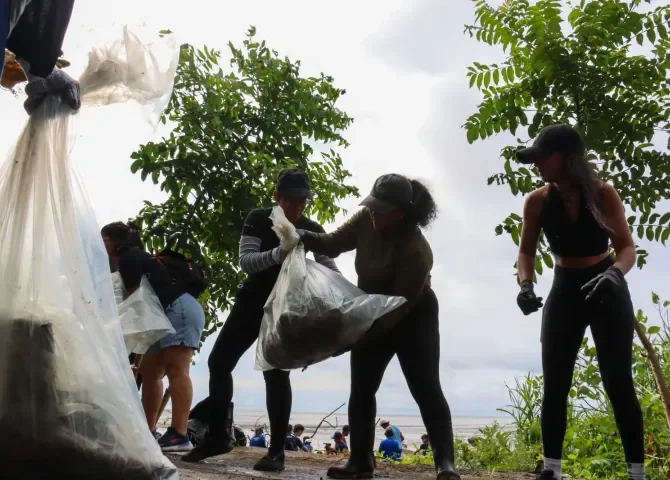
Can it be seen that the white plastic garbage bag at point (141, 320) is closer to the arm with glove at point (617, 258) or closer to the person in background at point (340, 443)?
the arm with glove at point (617, 258)

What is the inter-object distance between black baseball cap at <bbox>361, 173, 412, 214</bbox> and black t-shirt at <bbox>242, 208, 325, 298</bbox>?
0.64 metres

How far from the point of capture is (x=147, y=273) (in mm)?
4453

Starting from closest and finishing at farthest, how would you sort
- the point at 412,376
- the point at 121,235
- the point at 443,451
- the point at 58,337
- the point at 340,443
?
the point at 58,337 → the point at 443,451 → the point at 412,376 → the point at 121,235 → the point at 340,443

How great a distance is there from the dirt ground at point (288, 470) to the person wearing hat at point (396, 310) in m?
0.33

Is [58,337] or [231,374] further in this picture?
[231,374]

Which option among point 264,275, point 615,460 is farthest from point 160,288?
point 615,460

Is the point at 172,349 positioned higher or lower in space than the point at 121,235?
lower

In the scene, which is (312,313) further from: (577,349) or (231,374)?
(577,349)

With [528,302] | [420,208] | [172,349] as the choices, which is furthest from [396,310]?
[172,349]

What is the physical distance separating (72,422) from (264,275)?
2219 mm

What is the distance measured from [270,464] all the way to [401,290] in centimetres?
127

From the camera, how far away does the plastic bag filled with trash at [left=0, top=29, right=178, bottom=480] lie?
2.25m

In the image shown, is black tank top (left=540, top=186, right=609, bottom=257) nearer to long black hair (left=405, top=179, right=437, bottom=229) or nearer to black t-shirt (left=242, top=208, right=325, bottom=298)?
long black hair (left=405, top=179, right=437, bottom=229)

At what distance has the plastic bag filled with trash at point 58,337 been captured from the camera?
7.38 ft
